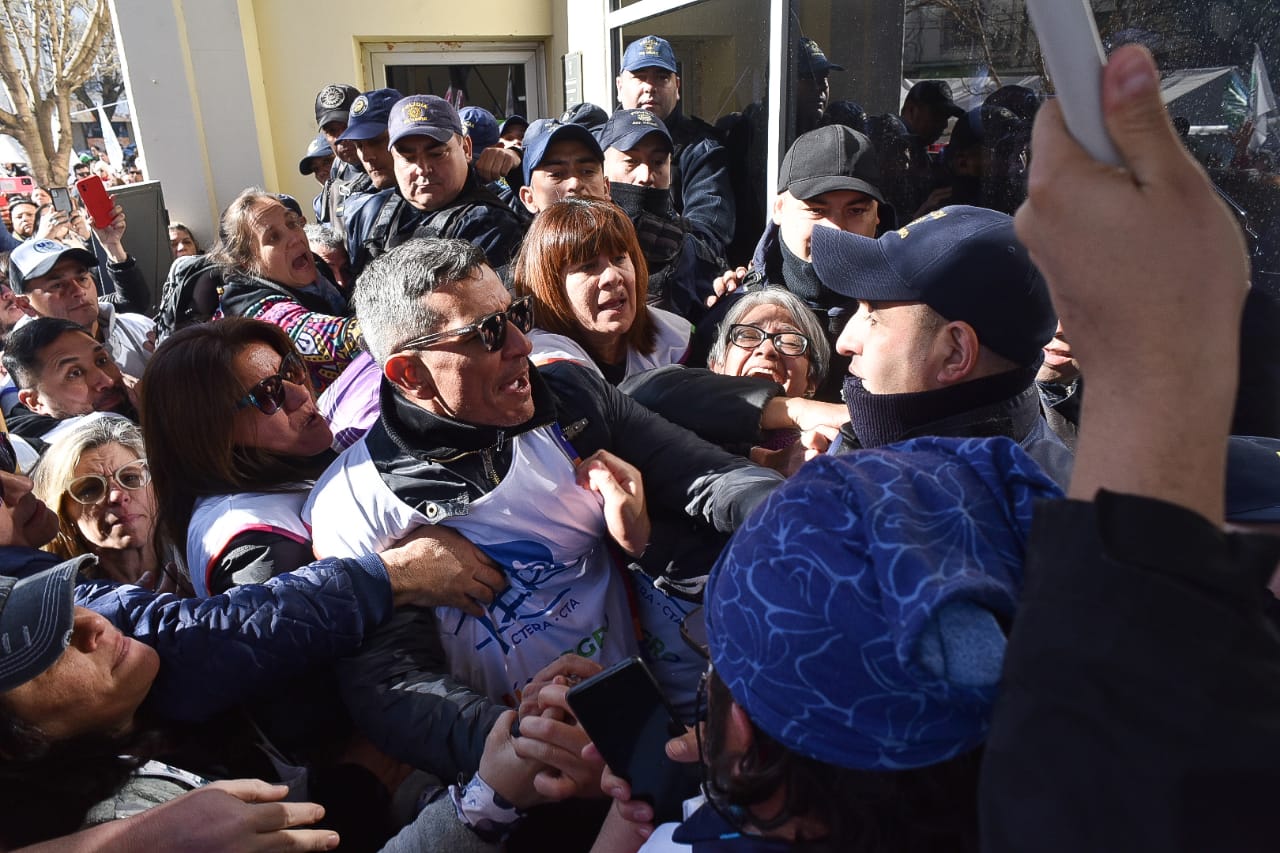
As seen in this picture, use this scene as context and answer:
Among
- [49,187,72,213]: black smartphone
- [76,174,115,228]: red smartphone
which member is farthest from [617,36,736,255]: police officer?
[49,187,72,213]: black smartphone

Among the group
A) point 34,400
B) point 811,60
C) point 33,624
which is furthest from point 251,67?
point 33,624

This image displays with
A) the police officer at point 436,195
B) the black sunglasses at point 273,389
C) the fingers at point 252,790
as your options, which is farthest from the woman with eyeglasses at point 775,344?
the fingers at point 252,790

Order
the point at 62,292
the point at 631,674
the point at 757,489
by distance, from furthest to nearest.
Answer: the point at 62,292 < the point at 757,489 < the point at 631,674

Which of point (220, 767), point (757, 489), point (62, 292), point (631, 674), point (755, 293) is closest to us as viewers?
point (631, 674)

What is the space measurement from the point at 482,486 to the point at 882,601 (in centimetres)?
118

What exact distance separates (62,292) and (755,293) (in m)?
3.22

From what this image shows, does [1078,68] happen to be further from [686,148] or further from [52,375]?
[686,148]

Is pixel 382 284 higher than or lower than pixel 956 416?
higher

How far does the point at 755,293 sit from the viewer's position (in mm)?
2539

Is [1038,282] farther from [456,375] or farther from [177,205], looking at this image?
[177,205]

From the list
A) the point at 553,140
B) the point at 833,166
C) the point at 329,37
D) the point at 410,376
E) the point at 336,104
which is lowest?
the point at 410,376

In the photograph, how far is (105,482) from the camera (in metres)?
2.20

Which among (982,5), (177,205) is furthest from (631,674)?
(177,205)

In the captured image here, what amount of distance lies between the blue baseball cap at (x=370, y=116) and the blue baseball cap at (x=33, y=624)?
3.02 m
